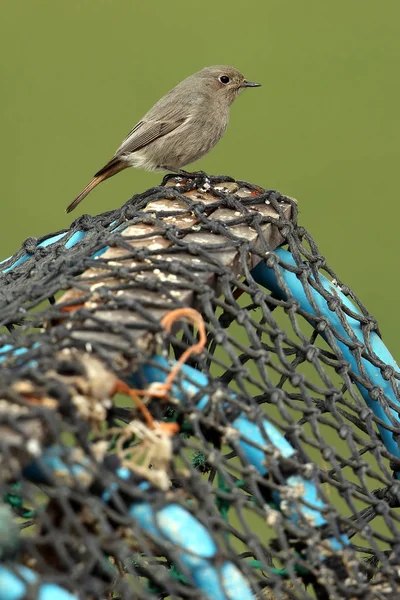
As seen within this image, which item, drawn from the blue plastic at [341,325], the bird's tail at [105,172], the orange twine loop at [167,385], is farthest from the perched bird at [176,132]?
the orange twine loop at [167,385]

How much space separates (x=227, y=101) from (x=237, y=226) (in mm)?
2478

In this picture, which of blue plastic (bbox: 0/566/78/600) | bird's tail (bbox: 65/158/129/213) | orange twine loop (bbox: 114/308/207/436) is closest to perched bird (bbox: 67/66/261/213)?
bird's tail (bbox: 65/158/129/213)

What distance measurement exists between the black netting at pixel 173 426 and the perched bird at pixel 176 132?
2093mm

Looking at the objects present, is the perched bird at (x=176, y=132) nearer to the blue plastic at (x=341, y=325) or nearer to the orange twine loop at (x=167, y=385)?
the blue plastic at (x=341, y=325)

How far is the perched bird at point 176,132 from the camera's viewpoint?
3832 mm

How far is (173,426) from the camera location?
1.17 metres

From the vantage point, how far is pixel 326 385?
59.6 inches

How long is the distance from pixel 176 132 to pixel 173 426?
2.78m

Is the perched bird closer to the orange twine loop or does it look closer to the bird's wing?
the bird's wing

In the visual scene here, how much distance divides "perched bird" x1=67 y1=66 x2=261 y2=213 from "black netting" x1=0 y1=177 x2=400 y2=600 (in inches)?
82.4

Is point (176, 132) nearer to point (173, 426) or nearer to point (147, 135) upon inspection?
point (147, 135)

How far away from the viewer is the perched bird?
3.83 metres

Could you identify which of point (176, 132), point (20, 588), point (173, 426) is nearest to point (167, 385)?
point (173, 426)

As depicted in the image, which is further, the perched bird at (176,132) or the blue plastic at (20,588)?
the perched bird at (176,132)
